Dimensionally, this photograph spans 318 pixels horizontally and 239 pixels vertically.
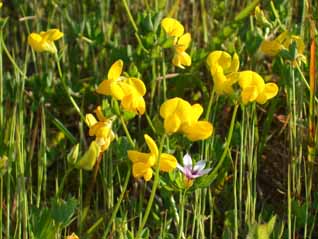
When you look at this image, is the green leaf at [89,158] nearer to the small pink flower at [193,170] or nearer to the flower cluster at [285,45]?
the small pink flower at [193,170]

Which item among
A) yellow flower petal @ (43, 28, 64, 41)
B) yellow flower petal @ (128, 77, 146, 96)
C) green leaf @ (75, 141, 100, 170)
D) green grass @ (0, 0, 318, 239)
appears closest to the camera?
green leaf @ (75, 141, 100, 170)

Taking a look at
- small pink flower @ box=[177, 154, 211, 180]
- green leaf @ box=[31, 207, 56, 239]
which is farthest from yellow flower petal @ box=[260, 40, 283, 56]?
green leaf @ box=[31, 207, 56, 239]

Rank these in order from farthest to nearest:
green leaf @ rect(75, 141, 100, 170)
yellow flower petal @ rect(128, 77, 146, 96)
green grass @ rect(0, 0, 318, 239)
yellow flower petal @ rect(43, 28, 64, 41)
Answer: yellow flower petal @ rect(43, 28, 64, 41) < green grass @ rect(0, 0, 318, 239) < yellow flower petal @ rect(128, 77, 146, 96) < green leaf @ rect(75, 141, 100, 170)

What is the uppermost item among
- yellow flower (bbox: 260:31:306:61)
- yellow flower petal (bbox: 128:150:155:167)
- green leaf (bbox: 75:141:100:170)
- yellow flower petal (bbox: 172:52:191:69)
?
yellow flower (bbox: 260:31:306:61)

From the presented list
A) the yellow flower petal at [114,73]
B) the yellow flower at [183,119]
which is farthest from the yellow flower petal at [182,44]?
the yellow flower at [183,119]

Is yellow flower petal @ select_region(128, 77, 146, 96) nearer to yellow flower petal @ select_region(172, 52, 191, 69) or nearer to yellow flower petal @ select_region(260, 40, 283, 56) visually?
yellow flower petal @ select_region(172, 52, 191, 69)

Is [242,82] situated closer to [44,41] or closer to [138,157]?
[138,157]
